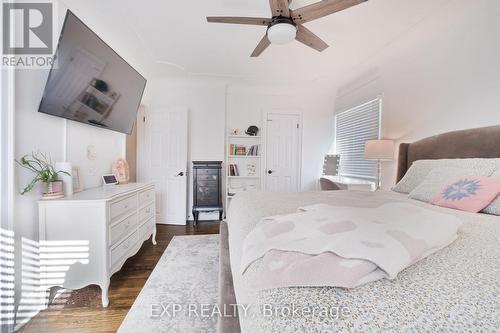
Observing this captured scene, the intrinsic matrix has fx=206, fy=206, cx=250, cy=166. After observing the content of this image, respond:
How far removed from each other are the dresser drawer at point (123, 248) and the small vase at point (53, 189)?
0.62 meters

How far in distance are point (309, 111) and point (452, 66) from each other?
234 centimetres

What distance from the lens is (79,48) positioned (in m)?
1.70

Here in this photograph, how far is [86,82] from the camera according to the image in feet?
6.05

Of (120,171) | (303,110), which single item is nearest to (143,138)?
(120,171)

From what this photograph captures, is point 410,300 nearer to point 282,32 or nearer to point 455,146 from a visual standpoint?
point 282,32

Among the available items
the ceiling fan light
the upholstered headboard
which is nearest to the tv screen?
the ceiling fan light

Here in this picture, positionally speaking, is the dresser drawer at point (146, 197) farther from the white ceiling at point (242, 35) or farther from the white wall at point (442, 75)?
the white wall at point (442, 75)

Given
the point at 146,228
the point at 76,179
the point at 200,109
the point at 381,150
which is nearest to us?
the point at 76,179

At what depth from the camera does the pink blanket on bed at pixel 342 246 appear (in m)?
0.58

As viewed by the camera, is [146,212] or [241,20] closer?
[241,20]

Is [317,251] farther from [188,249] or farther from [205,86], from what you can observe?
[205,86]

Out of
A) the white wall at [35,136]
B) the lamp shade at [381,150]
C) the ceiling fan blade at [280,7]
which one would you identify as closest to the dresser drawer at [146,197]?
the white wall at [35,136]

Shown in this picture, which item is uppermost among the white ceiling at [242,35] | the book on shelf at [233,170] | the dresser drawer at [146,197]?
the white ceiling at [242,35]

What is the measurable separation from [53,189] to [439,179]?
3.15 metres
